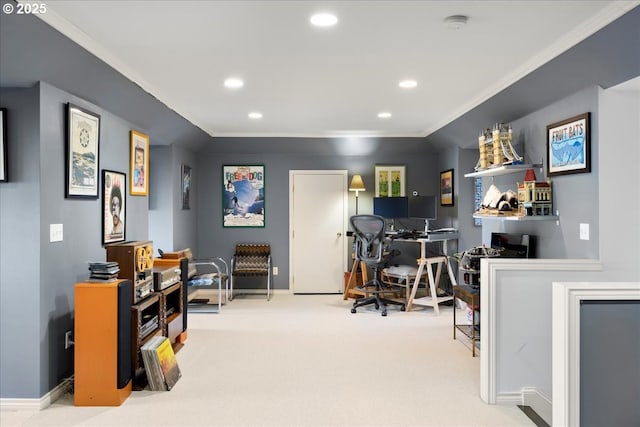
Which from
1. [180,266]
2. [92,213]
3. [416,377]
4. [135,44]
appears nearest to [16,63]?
[135,44]

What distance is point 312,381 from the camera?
12.3 feet

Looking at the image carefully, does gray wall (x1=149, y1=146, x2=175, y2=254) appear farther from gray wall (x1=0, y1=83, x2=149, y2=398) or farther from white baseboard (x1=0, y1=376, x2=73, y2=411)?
white baseboard (x1=0, y1=376, x2=73, y2=411)

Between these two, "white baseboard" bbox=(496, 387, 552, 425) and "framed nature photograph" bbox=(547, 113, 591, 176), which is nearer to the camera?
"white baseboard" bbox=(496, 387, 552, 425)

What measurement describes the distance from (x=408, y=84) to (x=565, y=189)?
5.18 feet

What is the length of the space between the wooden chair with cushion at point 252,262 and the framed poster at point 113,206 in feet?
9.54

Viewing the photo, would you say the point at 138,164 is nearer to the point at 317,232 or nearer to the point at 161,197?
the point at 161,197

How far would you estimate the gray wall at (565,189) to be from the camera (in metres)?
3.42

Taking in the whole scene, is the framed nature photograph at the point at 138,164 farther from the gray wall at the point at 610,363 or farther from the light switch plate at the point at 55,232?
the gray wall at the point at 610,363

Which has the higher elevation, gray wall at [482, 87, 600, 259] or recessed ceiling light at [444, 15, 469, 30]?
recessed ceiling light at [444, 15, 469, 30]

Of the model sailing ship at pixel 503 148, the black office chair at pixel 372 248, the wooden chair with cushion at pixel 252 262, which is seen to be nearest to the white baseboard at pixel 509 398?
the model sailing ship at pixel 503 148

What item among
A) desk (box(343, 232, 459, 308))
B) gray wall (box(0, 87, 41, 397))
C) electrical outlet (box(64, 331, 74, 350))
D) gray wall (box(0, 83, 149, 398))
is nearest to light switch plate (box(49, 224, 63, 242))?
gray wall (box(0, 83, 149, 398))

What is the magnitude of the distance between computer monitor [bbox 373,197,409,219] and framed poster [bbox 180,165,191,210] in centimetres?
270

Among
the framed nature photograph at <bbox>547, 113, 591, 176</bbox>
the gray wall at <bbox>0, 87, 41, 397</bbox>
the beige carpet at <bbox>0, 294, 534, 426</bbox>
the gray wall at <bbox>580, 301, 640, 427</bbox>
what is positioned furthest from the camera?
the framed nature photograph at <bbox>547, 113, 591, 176</bbox>

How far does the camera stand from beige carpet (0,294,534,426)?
3100mm
